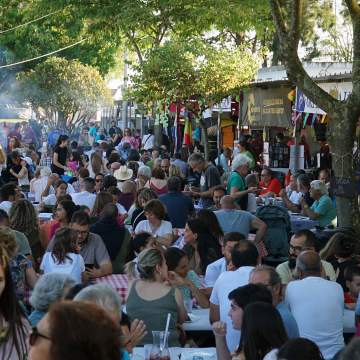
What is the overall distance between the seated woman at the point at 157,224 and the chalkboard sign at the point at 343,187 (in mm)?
2504

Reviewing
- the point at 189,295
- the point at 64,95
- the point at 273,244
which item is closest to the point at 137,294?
the point at 189,295

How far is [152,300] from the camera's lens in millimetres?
4270

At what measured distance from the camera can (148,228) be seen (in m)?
7.30

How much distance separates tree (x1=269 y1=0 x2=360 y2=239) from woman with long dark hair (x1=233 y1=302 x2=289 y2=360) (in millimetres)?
4867

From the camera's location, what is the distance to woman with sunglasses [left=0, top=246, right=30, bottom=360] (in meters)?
2.93

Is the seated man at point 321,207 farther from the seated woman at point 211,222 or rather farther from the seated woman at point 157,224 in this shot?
the seated woman at point 157,224

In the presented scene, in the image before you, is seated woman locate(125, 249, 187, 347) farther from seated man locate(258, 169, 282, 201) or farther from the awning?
the awning

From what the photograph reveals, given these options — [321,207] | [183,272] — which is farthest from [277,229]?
[183,272]

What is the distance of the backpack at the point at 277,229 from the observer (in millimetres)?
8625

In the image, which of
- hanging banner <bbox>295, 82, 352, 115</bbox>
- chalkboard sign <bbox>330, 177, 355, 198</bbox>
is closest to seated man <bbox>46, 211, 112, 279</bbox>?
chalkboard sign <bbox>330, 177, 355, 198</bbox>

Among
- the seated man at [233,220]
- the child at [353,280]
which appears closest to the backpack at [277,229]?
the seated man at [233,220]

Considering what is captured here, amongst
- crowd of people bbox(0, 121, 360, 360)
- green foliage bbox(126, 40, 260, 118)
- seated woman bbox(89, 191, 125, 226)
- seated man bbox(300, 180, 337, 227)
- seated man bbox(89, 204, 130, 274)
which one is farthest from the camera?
green foliage bbox(126, 40, 260, 118)

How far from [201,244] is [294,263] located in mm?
1161

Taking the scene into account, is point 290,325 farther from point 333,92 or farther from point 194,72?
point 194,72
